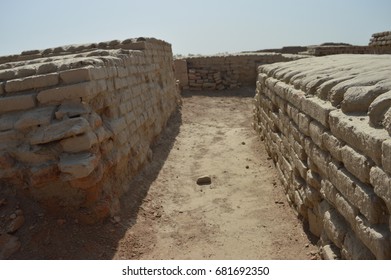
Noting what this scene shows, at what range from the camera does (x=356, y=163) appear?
237 cm

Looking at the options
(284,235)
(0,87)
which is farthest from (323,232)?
(0,87)

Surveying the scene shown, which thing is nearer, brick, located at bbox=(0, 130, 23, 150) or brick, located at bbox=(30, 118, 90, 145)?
brick, located at bbox=(30, 118, 90, 145)

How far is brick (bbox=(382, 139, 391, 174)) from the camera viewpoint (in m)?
1.92

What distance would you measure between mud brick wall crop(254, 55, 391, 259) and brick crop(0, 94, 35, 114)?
301cm

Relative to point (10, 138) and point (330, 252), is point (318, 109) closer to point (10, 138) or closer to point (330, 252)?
point (330, 252)

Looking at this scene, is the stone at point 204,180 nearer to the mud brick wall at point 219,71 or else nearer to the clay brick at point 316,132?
the clay brick at point 316,132

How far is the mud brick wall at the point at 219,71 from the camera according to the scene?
45.6 feet

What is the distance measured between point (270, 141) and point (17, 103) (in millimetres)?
4110

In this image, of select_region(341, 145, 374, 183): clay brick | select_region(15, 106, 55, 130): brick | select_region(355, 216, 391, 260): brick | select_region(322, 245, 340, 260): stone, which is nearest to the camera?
select_region(355, 216, 391, 260): brick

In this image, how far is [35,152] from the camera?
145 inches

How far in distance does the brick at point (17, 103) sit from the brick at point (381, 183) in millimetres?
3476

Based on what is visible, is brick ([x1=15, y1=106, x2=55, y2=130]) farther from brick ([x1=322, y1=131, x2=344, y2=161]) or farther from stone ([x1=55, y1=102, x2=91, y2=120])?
brick ([x1=322, y1=131, x2=344, y2=161])

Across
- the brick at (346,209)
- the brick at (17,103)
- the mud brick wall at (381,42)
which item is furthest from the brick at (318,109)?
the mud brick wall at (381,42)

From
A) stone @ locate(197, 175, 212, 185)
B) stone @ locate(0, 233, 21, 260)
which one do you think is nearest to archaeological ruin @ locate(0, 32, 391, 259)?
stone @ locate(0, 233, 21, 260)
